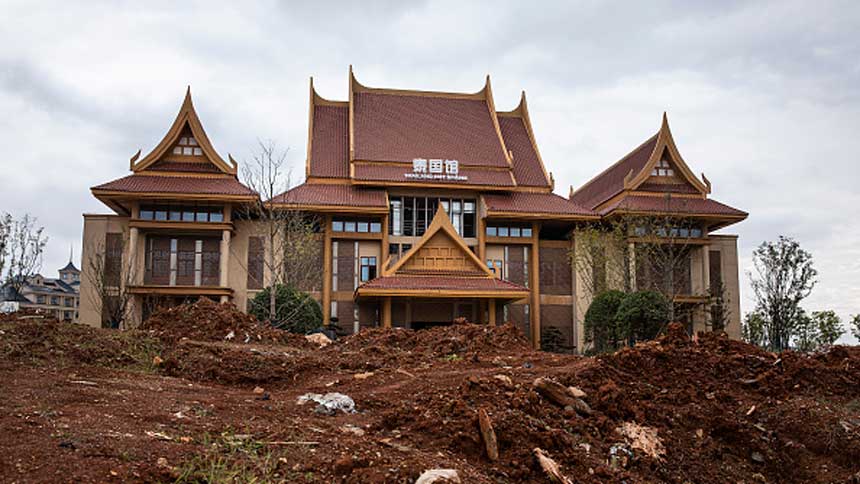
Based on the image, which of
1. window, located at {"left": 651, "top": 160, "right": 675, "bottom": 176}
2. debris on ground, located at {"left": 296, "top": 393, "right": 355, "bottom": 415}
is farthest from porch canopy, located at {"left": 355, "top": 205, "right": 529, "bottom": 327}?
debris on ground, located at {"left": 296, "top": 393, "right": 355, "bottom": 415}

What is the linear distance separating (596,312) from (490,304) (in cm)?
341

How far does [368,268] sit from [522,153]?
807 cm

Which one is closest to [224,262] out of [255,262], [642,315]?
[255,262]

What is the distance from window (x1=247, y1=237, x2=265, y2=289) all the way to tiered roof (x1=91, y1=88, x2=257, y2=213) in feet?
6.17

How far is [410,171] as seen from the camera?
24703 mm

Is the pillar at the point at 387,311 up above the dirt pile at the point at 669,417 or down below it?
above

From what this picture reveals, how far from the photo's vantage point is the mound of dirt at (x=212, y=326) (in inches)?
436

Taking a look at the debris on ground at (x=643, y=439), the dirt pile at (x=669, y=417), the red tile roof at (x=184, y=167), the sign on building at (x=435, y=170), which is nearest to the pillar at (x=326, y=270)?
the sign on building at (x=435, y=170)

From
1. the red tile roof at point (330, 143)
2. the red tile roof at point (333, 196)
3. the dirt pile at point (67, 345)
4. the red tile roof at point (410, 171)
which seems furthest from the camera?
the red tile roof at point (330, 143)

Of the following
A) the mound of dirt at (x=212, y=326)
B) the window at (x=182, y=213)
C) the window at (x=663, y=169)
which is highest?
the window at (x=663, y=169)

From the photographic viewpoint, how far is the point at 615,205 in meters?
25.8

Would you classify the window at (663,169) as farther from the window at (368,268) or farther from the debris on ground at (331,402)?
the debris on ground at (331,402)

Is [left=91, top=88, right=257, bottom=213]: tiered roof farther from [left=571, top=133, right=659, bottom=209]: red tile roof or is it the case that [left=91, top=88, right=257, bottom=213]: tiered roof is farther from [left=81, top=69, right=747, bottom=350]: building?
[left=571, top=133, right=659, bottom=209]: red tile roof

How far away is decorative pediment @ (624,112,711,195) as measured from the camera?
83.9 feet
